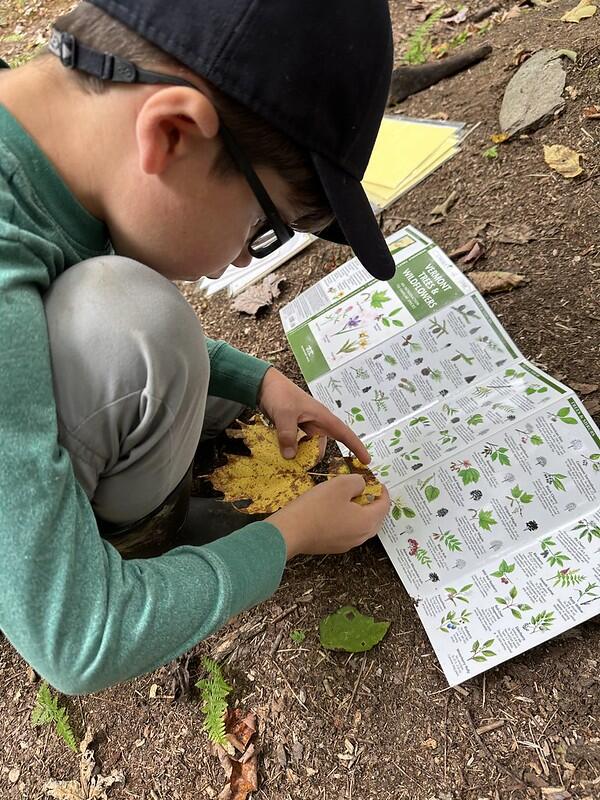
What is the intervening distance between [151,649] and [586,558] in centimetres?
78

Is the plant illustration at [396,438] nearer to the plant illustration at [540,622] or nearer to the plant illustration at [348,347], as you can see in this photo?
the plant illustration at [348,347]

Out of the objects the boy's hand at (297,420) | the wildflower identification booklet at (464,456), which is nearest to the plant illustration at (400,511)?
the wildflower identification booklet at (464,456)

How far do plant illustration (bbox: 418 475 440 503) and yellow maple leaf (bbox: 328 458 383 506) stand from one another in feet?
0.33

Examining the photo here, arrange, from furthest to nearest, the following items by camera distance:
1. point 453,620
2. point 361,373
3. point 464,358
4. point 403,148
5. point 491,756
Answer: point 403,148
point 361,373
point 464,358
point 453,620
point 491,756

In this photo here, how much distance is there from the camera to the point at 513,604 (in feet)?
3.94

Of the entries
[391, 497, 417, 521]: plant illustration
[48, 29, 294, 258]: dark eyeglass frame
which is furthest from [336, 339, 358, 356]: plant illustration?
[48, 29, 294, 258]: dark eyeglass frame

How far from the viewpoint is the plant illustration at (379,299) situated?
178 centimetres

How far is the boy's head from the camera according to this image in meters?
0.81

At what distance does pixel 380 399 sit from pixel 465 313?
1.01ft

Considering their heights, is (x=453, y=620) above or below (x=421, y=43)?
below

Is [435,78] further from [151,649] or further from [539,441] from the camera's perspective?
[151,649]

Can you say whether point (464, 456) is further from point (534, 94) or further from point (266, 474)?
point (534, 94)

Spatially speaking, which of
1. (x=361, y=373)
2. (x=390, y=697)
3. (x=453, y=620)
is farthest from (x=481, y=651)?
(x=361, y=373)

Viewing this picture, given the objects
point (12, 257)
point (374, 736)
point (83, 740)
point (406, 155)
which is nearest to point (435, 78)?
point (406, 155)
